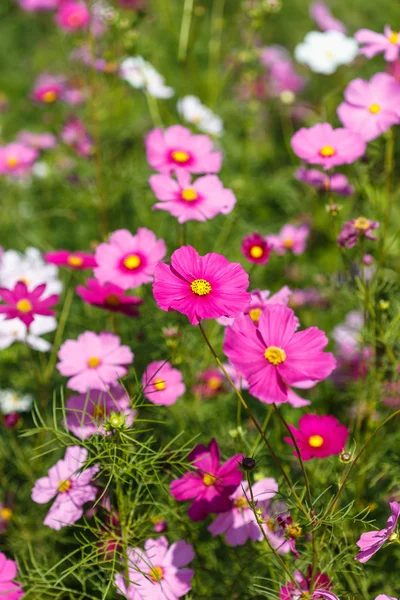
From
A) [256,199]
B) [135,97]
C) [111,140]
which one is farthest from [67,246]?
[135,97]

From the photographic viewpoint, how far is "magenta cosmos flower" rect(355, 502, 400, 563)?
0.81 metres

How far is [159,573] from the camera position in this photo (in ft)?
3.29

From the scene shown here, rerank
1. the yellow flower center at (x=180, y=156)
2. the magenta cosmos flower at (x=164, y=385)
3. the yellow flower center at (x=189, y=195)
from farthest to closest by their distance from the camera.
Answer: the yellow flower center at (x=180, y=156), the yellow flower center at (x=189, y=195), the magenta cosmos flower at (x=164, y=385)

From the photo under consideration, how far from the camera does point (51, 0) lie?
2.29m

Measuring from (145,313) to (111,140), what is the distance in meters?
0.92

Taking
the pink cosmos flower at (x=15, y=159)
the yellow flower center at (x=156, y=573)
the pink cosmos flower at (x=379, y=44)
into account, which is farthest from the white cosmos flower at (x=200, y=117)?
the yellow flower center at (x=156, y=573)

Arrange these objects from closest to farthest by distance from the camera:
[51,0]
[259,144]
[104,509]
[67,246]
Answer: [104,509], [67,246], [51,0], [259,144]

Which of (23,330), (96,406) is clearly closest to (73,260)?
(23,330)

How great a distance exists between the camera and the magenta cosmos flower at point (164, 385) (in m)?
1.09

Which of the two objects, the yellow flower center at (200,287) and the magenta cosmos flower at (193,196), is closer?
the yellow flower center at (200,287)

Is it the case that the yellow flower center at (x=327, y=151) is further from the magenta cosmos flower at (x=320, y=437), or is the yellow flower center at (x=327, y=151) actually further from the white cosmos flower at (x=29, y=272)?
the white cosmos flower at (x=29, y=272)

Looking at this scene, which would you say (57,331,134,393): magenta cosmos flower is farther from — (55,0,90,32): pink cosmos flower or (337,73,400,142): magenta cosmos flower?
(55,0,90,32): pink cosmos flower

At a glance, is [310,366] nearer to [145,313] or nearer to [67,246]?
[145,313]

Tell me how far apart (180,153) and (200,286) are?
0.50 meters
